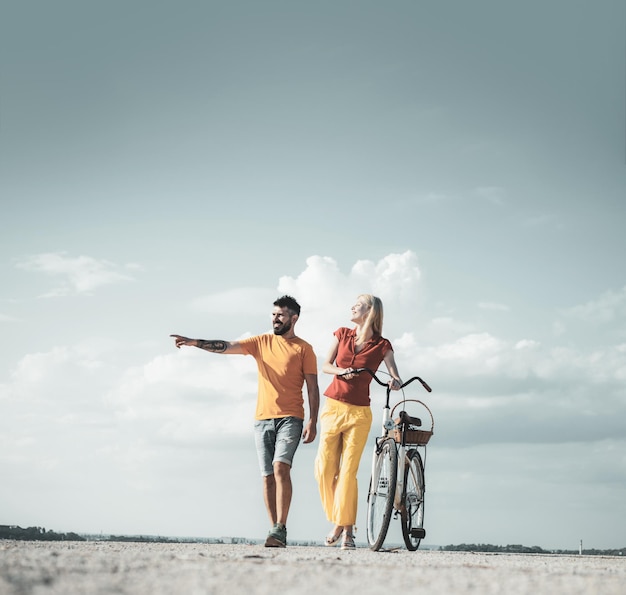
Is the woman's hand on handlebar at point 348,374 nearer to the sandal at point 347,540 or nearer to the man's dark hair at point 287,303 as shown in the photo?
the man's dark hair at point 287,303

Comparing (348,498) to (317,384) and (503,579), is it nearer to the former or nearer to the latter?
(317,384)

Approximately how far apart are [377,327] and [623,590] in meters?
4.70

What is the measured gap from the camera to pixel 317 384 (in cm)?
856

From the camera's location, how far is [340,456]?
8906 millimetres

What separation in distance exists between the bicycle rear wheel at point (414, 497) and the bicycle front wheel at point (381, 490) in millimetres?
225

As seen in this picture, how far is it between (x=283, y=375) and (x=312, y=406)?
1.43 feet

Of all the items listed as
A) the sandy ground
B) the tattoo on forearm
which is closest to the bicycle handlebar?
the tattoo on forearm

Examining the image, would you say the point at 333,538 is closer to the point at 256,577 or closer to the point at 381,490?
the point at 381,490

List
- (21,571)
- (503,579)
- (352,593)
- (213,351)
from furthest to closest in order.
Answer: (213,351) < (503,579) < (21,571) < (352,593)

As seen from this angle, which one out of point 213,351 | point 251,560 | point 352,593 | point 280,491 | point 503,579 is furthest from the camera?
point 213,351

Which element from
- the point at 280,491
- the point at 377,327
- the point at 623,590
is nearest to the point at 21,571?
the point at 623,590

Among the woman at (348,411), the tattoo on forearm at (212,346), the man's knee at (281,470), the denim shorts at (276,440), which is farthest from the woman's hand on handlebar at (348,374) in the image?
the tattoo on forearm at (212,346)

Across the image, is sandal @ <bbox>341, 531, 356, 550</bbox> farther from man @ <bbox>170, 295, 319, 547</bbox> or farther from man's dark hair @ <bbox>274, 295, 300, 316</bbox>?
man's dark hair @ <bbox>274, 295, 300, 316</bbox>

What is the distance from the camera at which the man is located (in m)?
8.30
